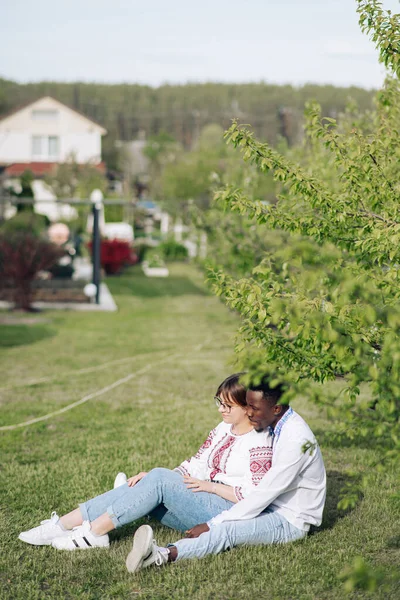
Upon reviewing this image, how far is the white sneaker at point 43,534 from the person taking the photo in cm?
415

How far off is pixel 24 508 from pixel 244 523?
1.51 m

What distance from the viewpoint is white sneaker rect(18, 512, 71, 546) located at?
4148 mm

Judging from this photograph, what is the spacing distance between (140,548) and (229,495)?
58 centimetres

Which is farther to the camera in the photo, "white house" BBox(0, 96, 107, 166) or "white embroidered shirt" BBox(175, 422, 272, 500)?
"white house" BBox(0, 96, 107, 166)

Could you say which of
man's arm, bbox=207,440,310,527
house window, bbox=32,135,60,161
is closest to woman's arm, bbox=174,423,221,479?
man's arm, bbox=207,440,310,527

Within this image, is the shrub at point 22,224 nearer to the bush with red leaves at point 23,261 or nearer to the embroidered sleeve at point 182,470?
the bush with red leaves at point 23,261

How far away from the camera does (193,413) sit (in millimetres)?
7219

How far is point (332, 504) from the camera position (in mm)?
4898

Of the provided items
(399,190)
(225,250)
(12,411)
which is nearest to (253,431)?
(399,190)

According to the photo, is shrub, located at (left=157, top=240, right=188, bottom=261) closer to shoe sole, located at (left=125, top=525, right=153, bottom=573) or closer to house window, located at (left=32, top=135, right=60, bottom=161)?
shoe sole, located at (left=125, top=525, right=153, bottom=573)

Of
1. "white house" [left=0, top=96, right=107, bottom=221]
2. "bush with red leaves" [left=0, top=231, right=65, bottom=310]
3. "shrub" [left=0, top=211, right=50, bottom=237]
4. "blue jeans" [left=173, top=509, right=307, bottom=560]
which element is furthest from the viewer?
"white house" [left=0, top=96, right=107, bottom=221]

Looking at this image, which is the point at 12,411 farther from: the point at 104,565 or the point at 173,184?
the point at 173,184

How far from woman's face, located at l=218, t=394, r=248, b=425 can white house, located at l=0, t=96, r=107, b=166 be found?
4596cm

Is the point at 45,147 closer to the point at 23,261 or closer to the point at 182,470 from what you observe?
the point at 23,261
